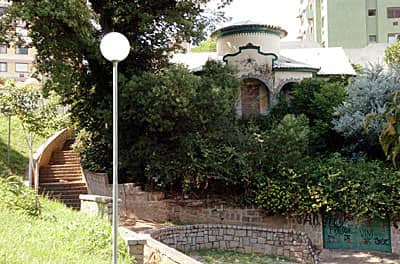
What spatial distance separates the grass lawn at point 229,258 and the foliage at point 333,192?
192cm

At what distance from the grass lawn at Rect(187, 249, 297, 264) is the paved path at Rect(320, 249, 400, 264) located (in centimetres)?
144

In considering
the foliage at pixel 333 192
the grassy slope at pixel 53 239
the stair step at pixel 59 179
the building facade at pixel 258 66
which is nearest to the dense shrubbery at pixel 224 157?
the foliage at pixel 333 192

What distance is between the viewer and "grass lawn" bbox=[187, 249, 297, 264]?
37.3 ft

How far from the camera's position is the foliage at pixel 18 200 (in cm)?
856

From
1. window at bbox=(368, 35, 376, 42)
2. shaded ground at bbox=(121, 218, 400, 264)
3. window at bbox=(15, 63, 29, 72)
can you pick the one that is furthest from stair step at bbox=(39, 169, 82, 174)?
window at bbox=(15, 63, 29, 72)

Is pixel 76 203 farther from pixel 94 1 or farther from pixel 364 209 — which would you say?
pixel 364 209

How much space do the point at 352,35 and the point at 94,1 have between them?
104 ft

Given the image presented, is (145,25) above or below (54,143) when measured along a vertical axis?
above

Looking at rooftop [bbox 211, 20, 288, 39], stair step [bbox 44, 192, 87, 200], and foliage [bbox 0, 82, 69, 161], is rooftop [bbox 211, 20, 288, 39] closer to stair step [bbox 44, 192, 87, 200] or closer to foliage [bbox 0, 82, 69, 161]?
foliage [bbox 0, 82, 69, 161]

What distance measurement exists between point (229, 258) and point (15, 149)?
41.4 feet

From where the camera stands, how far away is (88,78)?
15578mm

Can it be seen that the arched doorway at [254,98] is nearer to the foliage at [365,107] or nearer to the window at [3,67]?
the foliage at [365,107]

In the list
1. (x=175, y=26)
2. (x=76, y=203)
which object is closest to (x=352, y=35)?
(x=175, y=26)

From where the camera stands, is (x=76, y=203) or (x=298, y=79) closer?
(x=76, y=203)
